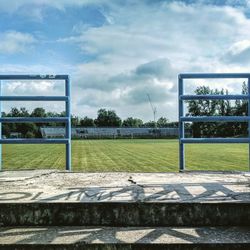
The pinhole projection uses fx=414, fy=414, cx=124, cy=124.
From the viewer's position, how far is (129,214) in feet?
10.9

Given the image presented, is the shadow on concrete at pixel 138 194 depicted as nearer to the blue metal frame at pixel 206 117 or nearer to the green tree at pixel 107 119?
the blue metal frame at pixel 206 117

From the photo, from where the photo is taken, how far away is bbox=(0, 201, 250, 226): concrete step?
3.32 m

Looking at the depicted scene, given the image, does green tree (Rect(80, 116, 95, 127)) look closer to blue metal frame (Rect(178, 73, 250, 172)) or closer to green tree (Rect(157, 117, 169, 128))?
green tree (Rect(157, 117, 169, 128))

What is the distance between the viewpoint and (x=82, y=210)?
131 inches

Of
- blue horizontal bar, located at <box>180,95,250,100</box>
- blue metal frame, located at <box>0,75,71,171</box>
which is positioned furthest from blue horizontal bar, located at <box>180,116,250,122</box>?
blue metal frame, located at <box>0,75,71,171</box>

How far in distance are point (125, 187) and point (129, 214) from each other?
87 centimetres

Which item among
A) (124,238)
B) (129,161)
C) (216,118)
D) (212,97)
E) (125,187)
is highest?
(212,97)

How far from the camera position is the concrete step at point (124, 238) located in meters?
2.89

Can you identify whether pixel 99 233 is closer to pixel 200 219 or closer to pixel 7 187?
pixel 200 219

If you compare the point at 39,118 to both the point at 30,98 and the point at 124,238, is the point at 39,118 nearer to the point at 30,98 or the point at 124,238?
the point at 30,98

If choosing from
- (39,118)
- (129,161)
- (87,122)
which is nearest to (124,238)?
(39,118)

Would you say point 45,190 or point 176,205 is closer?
point 176,205

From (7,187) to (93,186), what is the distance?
87 centimetres

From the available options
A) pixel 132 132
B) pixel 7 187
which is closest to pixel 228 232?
pixel 7 187
